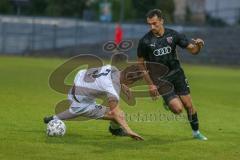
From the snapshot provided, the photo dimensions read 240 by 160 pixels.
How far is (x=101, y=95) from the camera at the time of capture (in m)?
12.7

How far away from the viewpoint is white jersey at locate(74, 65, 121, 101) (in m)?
12.3

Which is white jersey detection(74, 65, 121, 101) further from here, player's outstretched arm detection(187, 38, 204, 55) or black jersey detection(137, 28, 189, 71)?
player's outstretched arm detection(187, 38, 204, 55)

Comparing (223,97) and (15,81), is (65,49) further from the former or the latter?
(223,97)

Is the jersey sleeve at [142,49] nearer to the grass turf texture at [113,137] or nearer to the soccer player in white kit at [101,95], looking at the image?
the soccer player in white kit at [101,95]

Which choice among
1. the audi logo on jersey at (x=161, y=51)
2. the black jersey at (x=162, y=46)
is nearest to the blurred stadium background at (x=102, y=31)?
the black jersey at (x=162, y=46)

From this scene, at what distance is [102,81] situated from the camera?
12.4 m

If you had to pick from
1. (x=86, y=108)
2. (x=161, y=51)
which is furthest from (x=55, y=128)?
(x=161, y=51)

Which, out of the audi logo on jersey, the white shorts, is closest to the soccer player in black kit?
the audi logo on jersey

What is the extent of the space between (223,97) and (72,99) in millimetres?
11018

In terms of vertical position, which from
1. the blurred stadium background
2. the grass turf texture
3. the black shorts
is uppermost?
the black shorts

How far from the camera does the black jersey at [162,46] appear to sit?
1272 centimetres

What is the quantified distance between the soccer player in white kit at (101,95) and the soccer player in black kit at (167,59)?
46cm

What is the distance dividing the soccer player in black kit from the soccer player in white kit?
0.46 metres

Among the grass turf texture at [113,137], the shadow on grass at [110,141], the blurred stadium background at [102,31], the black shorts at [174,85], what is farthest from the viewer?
the blurred stadium background at [102,31]
